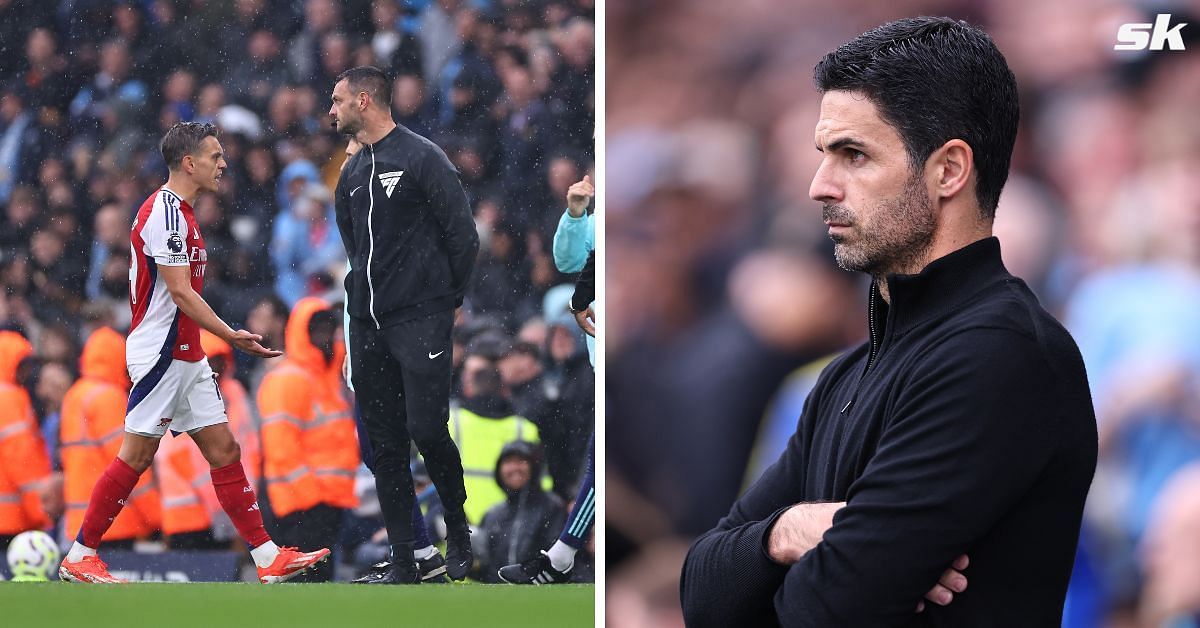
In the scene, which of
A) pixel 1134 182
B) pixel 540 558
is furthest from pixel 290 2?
pixel 1134 182

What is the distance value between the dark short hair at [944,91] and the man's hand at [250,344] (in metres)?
2.94

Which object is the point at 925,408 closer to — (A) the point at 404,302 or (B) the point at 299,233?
(A) the point at 404,302

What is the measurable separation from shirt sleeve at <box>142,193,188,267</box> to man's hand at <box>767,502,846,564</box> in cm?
304

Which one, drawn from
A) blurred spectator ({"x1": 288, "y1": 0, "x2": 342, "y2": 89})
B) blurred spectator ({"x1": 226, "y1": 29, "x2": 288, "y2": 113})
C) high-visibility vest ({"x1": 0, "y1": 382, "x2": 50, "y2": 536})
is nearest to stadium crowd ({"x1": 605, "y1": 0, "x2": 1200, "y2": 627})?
blurred spectator ({"x1": 288, "y1": 0, "x2": 342, "y2": 89})

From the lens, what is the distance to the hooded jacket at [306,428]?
12.8 ft

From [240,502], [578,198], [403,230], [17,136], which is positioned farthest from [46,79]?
[578,198]

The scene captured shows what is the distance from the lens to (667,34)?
3.36 m

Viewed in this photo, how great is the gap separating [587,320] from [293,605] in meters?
1.36

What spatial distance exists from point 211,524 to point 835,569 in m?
3.11

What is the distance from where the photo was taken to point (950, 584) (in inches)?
48.9

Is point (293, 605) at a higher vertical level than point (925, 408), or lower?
lower

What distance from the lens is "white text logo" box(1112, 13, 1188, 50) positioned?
3092 millimetres

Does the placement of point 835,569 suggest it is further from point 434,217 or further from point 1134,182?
point 434,217

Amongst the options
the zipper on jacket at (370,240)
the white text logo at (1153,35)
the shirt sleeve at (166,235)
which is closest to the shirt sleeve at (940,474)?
the white text logo at (1153,35)
